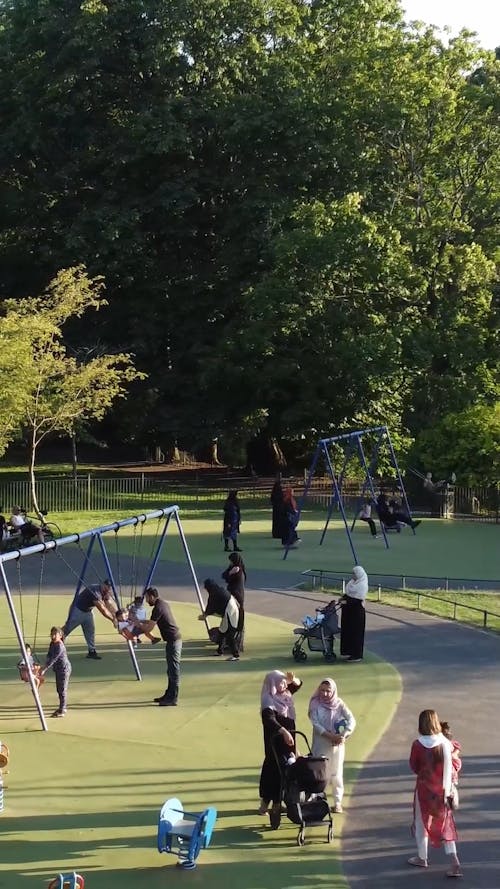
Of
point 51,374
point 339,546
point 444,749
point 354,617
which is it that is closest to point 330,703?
point 444,749

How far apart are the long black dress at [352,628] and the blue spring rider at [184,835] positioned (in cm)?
780

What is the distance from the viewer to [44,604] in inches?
890

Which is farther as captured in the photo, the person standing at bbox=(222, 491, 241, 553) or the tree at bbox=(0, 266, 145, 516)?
the tree at bbox=(0, 266, 145, 516)

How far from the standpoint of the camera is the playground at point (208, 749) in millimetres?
9930

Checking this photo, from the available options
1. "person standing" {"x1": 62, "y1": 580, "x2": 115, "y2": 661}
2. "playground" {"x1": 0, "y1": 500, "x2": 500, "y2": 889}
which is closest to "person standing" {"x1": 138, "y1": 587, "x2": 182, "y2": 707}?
"playground" {"x1": 0, "y1": 500, "x2": 500, "y2": 889}

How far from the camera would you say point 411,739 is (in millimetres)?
13680

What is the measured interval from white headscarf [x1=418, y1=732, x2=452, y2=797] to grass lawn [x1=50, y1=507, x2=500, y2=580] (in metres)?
15.9

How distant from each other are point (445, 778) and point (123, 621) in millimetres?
7060

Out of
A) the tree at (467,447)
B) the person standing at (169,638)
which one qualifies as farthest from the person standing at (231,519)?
the person standing at (169,638)

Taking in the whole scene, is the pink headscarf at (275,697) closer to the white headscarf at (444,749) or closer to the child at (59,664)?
the white headscarf at (444,749)

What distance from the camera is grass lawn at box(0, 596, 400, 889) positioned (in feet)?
32.2

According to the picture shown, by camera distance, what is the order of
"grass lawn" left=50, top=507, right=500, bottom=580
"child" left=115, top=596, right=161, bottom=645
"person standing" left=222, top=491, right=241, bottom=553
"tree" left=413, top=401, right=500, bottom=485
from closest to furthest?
"child" left=115, top=596, right=161, bottom=645
"grass lawn" left=50, top=507, right=500, bottom=580
"person standing" left=222, top=491, right=241, bottom=553
"tree" left=413, top=401, right=500, bottom=485

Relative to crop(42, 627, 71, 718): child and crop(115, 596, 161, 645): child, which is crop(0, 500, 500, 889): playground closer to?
crop(42, 627, 71, 718): child

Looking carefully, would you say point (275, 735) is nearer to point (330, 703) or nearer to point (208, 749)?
point (330, 703)
